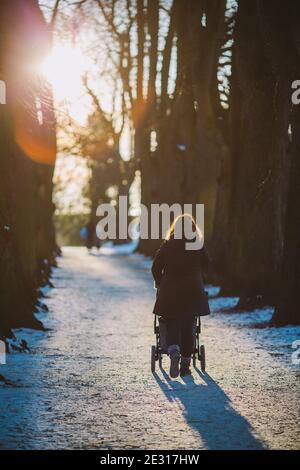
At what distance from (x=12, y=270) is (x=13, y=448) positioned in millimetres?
7968

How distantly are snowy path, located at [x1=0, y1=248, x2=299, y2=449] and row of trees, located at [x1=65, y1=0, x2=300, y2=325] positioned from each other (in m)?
2.93

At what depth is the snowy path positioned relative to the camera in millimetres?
6867

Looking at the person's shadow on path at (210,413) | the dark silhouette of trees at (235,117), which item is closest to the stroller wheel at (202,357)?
the person's shadow on path at (210,413)

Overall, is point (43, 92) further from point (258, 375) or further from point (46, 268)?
point (46, 268)

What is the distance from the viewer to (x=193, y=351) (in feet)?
33.1

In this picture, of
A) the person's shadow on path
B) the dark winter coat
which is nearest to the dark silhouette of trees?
the dark winter coat

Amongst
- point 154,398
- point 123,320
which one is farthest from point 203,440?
point 123,320

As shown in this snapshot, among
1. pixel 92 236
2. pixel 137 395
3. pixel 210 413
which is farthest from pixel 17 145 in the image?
pixel 92 236

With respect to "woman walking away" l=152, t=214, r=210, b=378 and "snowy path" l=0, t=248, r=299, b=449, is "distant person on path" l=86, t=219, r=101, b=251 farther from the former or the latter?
"woman walking away" l=152, t=214, r=210, b=378

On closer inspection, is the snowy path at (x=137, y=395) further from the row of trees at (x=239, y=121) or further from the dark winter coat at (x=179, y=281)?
the row of trees at (x=239, y=121)

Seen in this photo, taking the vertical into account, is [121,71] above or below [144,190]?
above

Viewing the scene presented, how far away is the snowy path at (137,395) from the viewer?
22.5 feet

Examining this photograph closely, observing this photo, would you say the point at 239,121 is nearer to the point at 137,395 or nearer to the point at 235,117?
the point at 235,117

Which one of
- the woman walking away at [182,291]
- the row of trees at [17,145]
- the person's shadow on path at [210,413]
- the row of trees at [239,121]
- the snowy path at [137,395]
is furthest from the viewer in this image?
the row of trees at [239,121]
